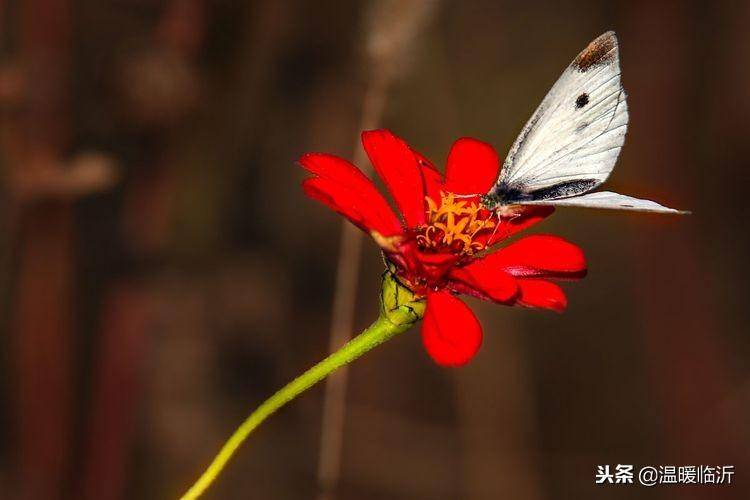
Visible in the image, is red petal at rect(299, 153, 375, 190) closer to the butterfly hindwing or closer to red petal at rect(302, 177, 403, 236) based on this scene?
red petal at rect(302, 177, 403, 236)

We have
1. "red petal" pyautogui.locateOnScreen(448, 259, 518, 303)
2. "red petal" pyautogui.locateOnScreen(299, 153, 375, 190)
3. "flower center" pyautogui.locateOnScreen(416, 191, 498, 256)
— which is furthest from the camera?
"flower center" pyautogui.locateOnScreen(416, 191, 498, 256)

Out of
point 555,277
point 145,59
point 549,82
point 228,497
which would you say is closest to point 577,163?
point 555,277

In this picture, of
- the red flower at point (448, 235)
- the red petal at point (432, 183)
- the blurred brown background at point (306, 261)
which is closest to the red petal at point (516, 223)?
the red flower at point (448, 235)

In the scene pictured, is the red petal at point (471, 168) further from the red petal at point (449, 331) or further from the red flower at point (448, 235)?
the red petal at point (449, 331)

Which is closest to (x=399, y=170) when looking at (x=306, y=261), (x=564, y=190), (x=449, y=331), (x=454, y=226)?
(x=454, y=226)

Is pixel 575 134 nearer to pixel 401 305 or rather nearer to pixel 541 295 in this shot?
pixel 541 295

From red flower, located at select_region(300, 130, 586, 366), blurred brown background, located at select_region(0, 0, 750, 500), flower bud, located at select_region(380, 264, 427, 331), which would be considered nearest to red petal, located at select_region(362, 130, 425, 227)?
red flower, located at select_region(300, 130, 586, 366)
